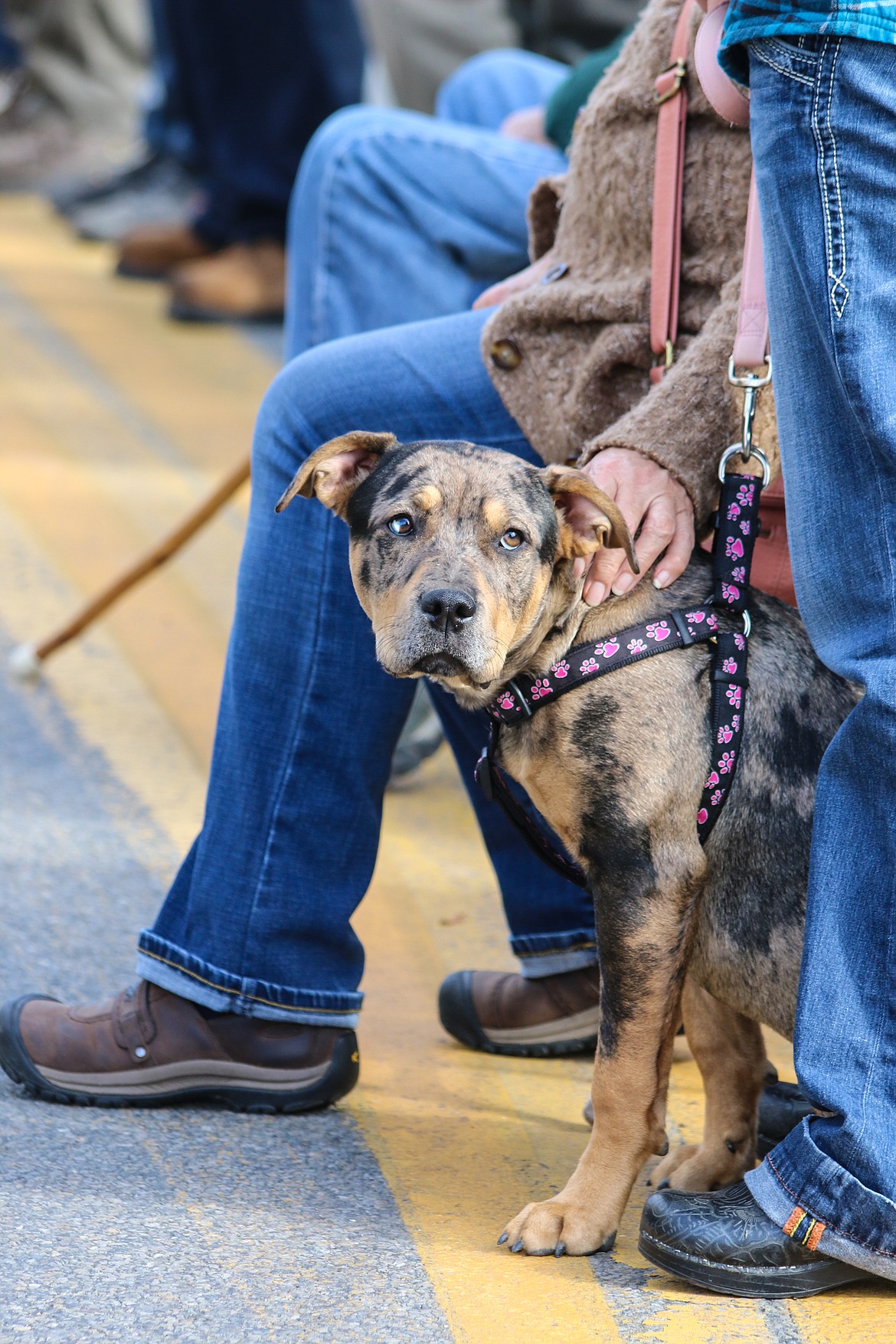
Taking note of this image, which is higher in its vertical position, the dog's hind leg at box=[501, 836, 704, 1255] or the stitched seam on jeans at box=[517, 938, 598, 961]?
the dog's hind leg at box=[501, 836, 704, 1255]

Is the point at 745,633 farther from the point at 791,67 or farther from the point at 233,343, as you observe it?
the point at 233,343

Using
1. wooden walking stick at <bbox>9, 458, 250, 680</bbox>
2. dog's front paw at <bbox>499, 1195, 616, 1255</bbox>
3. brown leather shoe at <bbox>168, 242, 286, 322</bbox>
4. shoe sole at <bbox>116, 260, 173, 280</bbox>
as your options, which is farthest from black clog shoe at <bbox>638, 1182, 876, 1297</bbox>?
shoe sole at <bbox>116, 260, 173, 280</bbox>

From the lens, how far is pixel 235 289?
9648mm

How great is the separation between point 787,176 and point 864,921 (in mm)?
1187

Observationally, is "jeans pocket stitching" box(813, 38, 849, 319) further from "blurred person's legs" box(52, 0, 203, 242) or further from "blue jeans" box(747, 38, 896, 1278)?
"blurred person's legs" box(52, 0, 203, 242)

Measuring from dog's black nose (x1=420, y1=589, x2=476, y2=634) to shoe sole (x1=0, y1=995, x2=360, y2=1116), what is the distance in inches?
41.6

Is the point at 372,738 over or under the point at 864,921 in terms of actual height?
under

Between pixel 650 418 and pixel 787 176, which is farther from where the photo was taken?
pixel 650 418

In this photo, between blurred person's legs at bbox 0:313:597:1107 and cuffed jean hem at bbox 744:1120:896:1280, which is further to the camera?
blurred person's legs at bbox 0:313:597:1107

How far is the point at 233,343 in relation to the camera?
31.1 feet

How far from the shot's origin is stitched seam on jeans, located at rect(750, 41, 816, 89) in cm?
234

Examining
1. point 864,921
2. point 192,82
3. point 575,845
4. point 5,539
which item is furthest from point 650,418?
point 192,82

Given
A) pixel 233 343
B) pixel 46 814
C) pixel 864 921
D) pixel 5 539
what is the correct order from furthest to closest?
pixel 233 343 < pixel 5 539 < pixel 46 814 < pixel 864 921

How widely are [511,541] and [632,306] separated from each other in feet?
1.84
